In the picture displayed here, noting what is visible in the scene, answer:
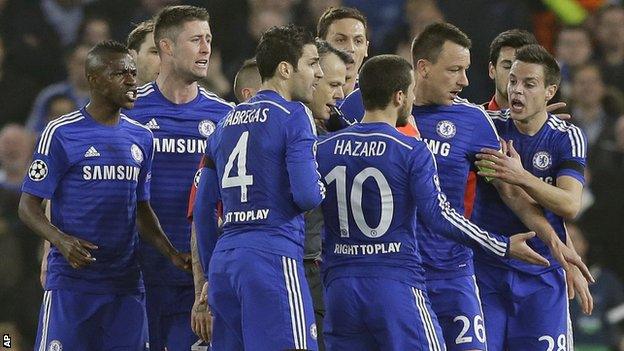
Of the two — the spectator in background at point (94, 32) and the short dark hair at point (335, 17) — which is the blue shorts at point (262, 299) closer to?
the short dark hair at point (335, 17)

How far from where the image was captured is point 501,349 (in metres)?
7.69

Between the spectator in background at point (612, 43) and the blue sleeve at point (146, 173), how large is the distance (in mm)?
6588

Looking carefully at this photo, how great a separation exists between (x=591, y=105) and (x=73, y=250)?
700 centimetres

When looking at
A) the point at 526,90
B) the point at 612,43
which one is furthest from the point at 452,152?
the point at 612,43

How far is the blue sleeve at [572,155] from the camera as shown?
7637 mm

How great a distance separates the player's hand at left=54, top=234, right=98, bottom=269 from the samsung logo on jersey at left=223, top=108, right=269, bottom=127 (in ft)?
3.82

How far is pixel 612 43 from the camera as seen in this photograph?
1314 centimetres

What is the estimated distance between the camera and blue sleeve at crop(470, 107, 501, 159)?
24.6 feet

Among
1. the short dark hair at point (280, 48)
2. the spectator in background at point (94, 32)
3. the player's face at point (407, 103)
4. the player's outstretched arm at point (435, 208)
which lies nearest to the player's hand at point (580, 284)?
the player's outstretched arm at point (435, 208)

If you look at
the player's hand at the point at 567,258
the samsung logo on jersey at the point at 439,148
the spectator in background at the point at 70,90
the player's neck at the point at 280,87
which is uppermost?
the spectator in background at the point at 70,90

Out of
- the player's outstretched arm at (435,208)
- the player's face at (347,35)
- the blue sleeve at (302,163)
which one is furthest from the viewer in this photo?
the player's face at (347,35)

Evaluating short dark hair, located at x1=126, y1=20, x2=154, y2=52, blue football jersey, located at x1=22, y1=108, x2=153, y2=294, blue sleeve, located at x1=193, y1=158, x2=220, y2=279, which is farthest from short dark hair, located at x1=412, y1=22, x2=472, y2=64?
short dark hair, located at x1=126, y1=20, x2=154, y2=52

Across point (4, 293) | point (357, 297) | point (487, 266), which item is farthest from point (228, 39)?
point (357, 297)

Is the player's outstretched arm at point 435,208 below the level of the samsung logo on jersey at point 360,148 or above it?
below
